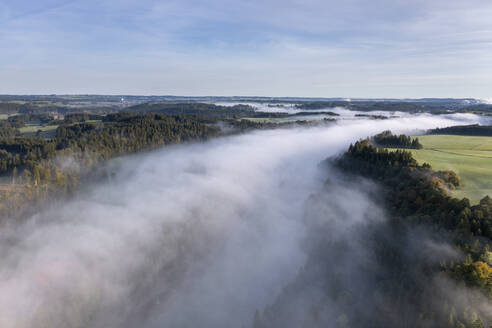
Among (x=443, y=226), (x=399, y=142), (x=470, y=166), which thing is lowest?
(x=443, y=226)

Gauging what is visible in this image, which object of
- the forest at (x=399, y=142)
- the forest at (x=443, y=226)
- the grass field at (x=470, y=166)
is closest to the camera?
the forest at (x=443, y=226)

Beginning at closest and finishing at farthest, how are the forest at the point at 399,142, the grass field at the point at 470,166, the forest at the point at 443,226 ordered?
1. the forest at the point at 443,226
2. the grass field at the point at 470,166
3. the forest at the point at 399,142

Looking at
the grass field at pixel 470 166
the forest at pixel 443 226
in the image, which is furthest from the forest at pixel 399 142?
the forest at pixel 443 226

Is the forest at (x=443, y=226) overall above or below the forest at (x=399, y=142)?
below

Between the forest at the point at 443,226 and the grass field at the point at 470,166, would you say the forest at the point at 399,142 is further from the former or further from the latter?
the forest at the point at 443,226

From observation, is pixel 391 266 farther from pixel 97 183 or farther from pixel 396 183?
pixel 97 183

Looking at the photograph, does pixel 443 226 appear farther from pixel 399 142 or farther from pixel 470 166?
pixel 399 142

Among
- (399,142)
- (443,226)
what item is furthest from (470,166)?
(399,142)

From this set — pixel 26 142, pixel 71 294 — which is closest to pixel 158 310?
Answer: pixel 71 294

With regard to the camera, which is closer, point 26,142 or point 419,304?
point 419,304

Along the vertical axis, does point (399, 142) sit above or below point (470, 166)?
above

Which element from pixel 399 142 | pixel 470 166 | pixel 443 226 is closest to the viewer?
pixel 443 226
